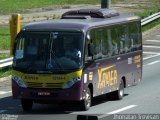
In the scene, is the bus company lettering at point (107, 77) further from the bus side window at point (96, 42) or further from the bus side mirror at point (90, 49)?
the bus side mirror at point (90, 49)

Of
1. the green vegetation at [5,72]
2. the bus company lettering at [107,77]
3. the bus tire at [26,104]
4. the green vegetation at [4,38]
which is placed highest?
the bus company lettering at [107,77]

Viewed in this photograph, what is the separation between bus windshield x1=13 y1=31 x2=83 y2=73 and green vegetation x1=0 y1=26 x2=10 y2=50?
15.1 metres

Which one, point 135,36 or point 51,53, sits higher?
point 51,53

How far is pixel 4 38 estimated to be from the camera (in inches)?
1444

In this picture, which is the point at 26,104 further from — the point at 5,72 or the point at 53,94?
the point at 5,72

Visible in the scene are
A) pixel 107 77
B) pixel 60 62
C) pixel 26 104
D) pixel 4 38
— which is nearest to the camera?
pixel 60 62

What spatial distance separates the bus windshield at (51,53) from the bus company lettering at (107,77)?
1.49 metres

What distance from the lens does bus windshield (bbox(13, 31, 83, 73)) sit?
17391 millimetres

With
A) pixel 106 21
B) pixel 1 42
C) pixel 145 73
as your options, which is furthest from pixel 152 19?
pixel 106 21

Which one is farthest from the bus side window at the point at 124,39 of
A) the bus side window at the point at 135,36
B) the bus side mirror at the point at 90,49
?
the bus side mirror at the point at 90,49

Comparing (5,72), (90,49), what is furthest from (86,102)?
(5,72)

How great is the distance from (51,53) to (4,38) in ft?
63.7

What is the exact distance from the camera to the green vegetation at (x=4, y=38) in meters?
33.2

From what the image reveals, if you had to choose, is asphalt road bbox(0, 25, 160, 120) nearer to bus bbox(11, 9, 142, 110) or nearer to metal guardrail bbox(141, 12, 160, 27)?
bus bbox(11, 9, 142, 110)
